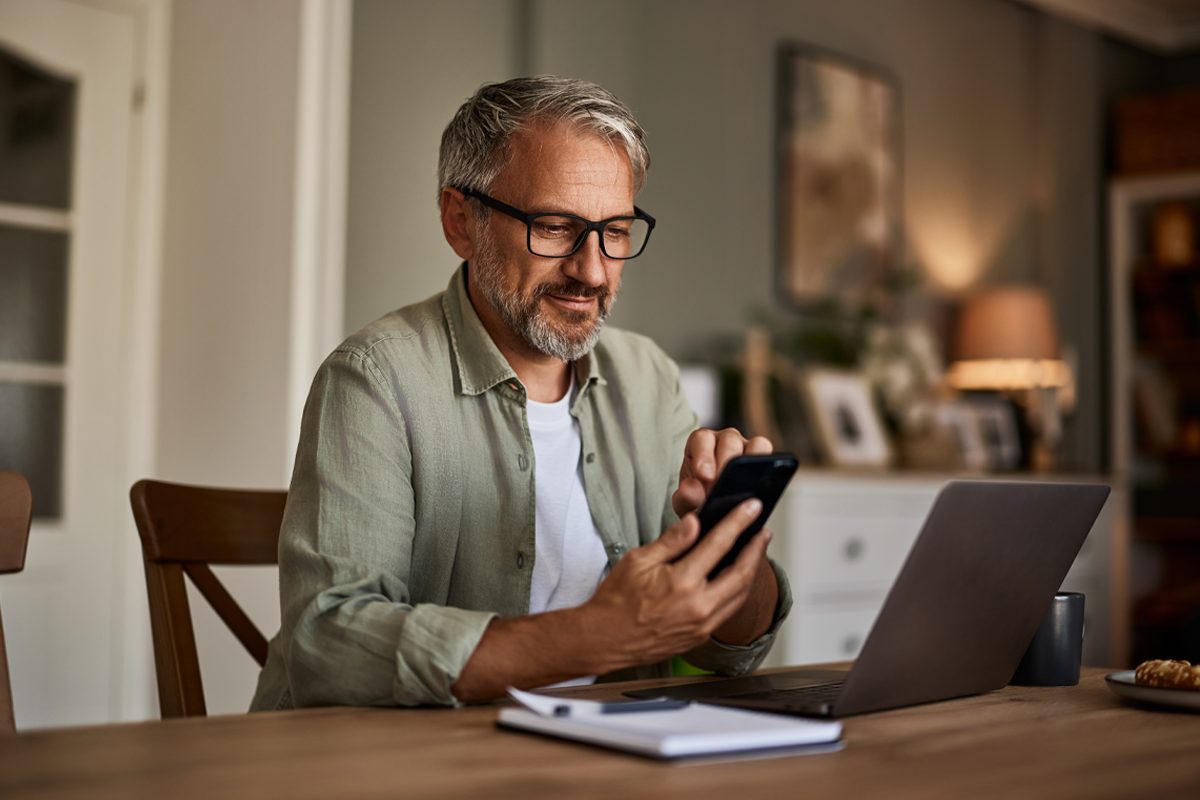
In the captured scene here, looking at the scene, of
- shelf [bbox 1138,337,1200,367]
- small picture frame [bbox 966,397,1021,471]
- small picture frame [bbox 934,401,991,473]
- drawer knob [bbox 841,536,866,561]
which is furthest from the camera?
shelf [bbox 1138,337,1200,367]

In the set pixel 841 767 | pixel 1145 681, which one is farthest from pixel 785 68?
pixel 841 767

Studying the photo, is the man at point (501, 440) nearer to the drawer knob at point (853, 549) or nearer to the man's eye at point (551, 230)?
the man's eye at point (551, 230)

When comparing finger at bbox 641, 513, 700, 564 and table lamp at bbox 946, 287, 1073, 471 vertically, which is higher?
table lamp at bbox 946, 287, 1073, 471

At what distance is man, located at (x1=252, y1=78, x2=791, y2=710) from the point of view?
4.49 ft

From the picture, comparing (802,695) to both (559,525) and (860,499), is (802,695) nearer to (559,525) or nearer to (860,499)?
(559,525)

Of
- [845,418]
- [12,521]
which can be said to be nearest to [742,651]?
[12,521]

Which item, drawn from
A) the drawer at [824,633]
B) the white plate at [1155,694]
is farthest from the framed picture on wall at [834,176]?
the white plate at [1155,694]

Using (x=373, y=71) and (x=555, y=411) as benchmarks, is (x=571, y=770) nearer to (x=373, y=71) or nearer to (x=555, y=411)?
(x=555, y=411)

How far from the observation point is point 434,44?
11.6 feet

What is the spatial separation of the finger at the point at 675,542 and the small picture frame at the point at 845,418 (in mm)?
3091

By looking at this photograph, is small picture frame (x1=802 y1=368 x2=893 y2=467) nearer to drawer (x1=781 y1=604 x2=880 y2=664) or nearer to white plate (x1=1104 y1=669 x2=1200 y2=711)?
drawer (x1=781 y1=604 x2=880 y2=664)

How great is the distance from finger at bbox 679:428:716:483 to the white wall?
5.76ft

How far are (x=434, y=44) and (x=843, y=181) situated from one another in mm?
1767

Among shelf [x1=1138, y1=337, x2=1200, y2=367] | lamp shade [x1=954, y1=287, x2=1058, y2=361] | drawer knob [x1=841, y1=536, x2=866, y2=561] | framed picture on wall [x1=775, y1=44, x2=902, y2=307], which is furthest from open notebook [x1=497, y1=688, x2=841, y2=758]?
shelf [x1=1138, y1=337, x2=1200, y2=367]
